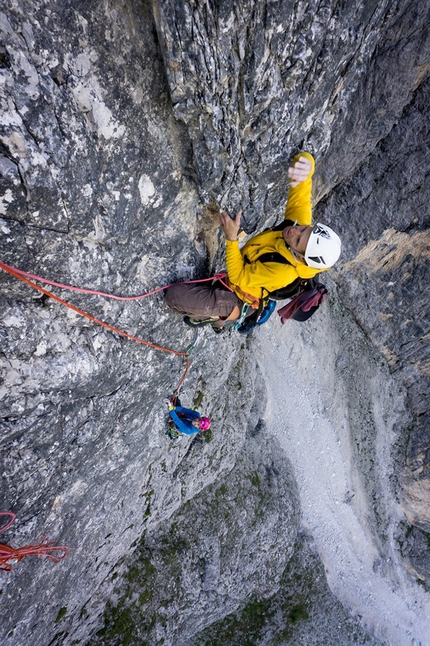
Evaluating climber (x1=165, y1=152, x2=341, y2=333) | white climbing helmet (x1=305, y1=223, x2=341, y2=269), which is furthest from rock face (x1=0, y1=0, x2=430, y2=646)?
white climbing helmet (x1=305, y1=223, x2=341, y2=269)

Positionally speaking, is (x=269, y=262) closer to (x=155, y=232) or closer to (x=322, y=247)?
(x=322, y=247)

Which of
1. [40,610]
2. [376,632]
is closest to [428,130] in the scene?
[40,610]

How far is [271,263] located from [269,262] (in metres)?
0.05

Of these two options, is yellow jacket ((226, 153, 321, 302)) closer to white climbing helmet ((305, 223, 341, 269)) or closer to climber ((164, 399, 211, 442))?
white climbing helmet ((305, 223, 341, 269))

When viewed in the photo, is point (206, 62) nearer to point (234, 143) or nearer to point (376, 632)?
point (234, 143)

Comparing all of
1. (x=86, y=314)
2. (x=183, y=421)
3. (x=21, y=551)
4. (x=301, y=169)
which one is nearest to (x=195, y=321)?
(x=86, y=314)

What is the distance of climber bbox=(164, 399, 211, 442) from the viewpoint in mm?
9508

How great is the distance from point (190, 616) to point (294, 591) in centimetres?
456

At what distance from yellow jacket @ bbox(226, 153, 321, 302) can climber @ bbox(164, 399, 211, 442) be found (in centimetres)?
388

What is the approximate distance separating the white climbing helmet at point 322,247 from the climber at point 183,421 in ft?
16.3

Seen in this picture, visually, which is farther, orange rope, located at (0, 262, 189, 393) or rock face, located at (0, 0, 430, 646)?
orange rope, located at (0, 262, 189, 393)

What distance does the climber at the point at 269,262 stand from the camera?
6.34 meters

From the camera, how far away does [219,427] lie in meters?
12.8

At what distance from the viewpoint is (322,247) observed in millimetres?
6172
